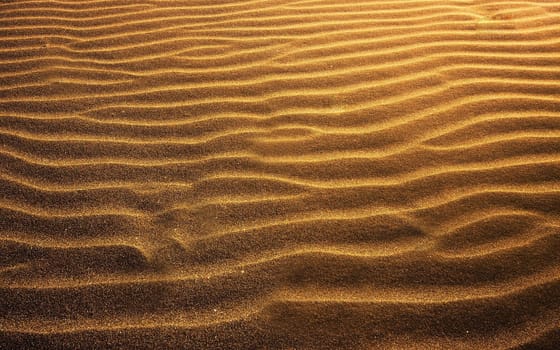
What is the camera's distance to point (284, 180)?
2.19 m

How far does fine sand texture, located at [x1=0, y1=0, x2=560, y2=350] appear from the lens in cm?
168

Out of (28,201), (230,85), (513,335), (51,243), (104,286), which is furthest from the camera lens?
(230,85)

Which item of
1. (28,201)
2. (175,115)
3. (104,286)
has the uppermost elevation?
(175,115)

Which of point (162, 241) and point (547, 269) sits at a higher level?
point (162, 241)

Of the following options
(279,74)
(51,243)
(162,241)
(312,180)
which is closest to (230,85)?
(279,74)

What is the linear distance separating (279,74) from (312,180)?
3.21 ft

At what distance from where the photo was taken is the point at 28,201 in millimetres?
2117

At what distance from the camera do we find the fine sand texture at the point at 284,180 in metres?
1.68

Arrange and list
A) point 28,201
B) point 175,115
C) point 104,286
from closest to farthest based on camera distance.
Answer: point 104,286
point 28,201
point 175,115

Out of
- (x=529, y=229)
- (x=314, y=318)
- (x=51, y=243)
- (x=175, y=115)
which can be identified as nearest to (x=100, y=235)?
(x=51, y=243)

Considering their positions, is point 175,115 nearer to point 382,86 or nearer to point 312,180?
point 312,180

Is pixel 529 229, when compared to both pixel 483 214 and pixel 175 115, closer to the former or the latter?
pixel 483 214

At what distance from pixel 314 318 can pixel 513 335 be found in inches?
30.4

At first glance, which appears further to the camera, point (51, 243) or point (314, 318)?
point (51, 243)
